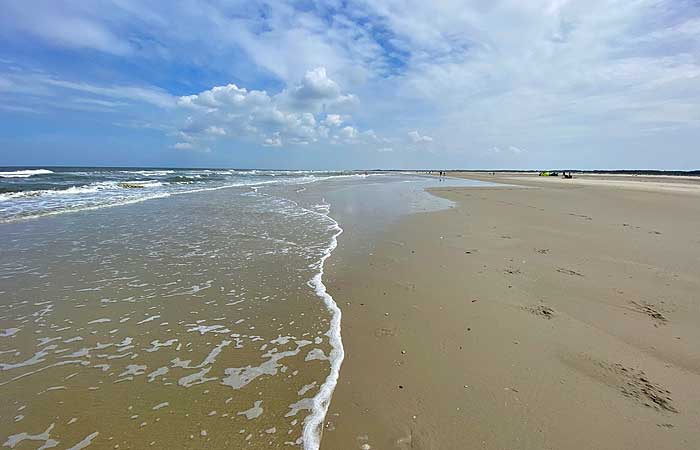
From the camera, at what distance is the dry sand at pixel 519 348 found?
275 cm

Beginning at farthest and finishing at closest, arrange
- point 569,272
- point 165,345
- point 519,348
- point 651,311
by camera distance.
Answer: point 569,272 < point 651,311 < point 165,345 < point 519,348

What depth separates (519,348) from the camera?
3.96 m

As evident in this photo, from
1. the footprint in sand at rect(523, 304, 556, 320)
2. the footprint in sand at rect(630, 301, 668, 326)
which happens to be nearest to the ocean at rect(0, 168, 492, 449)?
the footprint in sand at rect(523, 304, 556, 320)

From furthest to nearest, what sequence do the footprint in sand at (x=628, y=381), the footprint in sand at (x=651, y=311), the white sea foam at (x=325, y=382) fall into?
the footprint in sand at (x=651, y=311)
the footprint in sand at (x=628, y=381)
the white sea foam at (x=325, y=382)

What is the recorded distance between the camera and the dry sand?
2.75 metres

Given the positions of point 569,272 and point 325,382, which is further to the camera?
point 569,272

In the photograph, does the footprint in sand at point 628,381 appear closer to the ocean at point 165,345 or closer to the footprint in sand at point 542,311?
the footprint in sand at point 542,311

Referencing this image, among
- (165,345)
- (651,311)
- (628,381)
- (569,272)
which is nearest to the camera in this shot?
(628,381)

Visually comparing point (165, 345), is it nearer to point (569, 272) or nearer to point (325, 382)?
point (325, 382)

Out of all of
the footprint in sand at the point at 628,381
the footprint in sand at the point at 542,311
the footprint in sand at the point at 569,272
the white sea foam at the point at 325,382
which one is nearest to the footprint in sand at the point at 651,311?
the footprint in sand at the point at 542,311

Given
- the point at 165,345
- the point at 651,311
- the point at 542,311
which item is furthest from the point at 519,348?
the point at 165,345

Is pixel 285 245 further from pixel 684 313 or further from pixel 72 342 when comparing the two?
pixel 684 313

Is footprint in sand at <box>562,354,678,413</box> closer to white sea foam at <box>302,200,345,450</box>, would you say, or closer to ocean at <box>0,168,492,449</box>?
white sea foam at <box>302,200,345,450</box>

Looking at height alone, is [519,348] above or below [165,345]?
A: above
